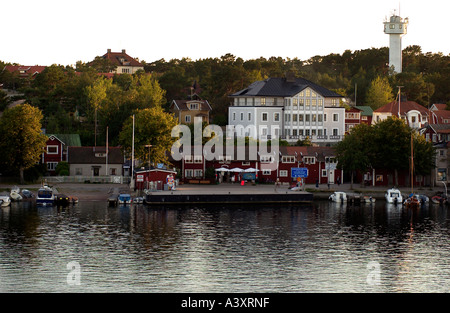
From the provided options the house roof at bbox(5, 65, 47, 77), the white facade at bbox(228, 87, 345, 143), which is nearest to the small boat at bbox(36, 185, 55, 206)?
the white facade at bbox(228, 87, 345, 143)

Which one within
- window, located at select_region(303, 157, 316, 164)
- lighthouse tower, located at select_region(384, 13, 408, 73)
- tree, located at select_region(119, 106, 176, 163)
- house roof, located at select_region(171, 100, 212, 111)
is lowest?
window, located at select_region(303, 157, 316, 164)

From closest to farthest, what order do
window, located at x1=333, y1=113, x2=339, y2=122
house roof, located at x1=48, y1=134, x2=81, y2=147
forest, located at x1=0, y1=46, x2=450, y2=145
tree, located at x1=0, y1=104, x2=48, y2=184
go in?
tree, located at x1=0, y1=104, x2=48, y2=184
house roof, located at x1=48, y1=134, x2=81, y2=147
window, located at x1=333, y1=113, x2=339, y2=122
forest, located at x1=0, y1=46, x2=450, y2=145

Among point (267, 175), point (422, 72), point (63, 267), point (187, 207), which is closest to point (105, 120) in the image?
point (267, 175)

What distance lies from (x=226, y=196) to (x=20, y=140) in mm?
27300

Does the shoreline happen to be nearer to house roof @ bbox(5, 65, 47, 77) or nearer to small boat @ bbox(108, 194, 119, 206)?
small boat @ bbox(108, 194, 119, 206)

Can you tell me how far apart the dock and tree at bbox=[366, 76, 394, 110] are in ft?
224

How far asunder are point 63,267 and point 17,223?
20.2 metres

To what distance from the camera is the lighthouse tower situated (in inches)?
6949

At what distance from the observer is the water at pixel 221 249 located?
51.9 meters

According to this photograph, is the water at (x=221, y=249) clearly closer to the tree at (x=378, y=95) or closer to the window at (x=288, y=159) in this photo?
the window at (x=288, y=159)

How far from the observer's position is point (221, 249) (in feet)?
207

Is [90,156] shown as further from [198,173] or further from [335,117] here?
[335,117]
